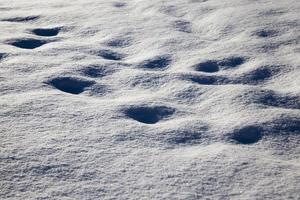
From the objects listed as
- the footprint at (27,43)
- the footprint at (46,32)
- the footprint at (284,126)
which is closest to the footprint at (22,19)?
the footprint at (46,32)

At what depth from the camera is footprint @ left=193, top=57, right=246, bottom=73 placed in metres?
2.10

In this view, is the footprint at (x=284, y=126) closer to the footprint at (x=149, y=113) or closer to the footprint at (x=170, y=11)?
the footprint at (x=149, y=113)

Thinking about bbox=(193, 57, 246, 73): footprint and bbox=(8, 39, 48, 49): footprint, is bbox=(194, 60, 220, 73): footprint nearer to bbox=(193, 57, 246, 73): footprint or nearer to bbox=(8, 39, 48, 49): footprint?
bbox=(193, 57, 246, 73): footprint

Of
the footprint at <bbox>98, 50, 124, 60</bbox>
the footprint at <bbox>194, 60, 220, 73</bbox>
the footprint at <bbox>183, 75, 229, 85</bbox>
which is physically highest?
the footprint at <bbox>98, 50, 124, 60</bbox>

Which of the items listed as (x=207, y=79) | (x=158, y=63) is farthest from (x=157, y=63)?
(x=207, y=79)

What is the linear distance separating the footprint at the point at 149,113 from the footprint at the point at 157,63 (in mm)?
394

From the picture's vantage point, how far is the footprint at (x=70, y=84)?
75.5 inches

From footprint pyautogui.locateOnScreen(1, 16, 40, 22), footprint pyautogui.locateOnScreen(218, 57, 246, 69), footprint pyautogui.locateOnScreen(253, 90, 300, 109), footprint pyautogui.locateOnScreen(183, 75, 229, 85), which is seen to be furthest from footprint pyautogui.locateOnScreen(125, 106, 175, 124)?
footprint pyautogui.locateOnScreen(1, 16, 40, 22)

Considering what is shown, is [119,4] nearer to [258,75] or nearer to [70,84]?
[70,84]

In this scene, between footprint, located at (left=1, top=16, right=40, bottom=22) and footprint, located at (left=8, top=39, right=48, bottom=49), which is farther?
footprint, located at (left=1, top=16, right=40, bottom=22)

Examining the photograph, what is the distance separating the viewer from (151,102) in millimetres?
1807

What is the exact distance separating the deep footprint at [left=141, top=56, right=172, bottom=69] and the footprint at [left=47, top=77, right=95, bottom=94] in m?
0.32

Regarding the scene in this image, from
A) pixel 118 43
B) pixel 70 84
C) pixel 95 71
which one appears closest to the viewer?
pixel 70 84

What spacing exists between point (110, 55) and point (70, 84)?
37 cm
